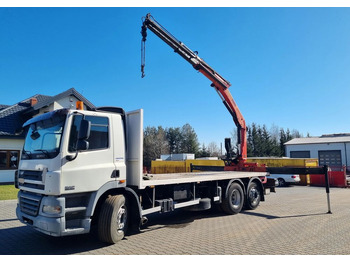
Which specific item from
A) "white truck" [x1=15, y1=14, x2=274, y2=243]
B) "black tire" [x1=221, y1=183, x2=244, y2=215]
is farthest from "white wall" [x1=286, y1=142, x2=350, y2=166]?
"white truck" [x1=15, y1=14, x2=274, y2=243]

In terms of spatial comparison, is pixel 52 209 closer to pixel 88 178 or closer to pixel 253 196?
pixel 88 178

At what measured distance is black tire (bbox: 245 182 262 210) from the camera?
9657 millimetres

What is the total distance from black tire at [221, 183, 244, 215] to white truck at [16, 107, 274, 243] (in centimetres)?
250

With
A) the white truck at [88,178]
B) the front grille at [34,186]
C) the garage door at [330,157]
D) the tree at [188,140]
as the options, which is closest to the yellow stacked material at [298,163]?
the garage door at [330,157]

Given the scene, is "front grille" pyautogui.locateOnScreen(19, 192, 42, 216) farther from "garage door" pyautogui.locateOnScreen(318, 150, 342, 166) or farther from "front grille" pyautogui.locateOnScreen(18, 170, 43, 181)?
"garage door" pyautogui.locateOnScreen(318, 150, 342, 166)

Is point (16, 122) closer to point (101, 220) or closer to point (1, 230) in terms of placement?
point (1, 230)

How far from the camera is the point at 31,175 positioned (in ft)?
18.1

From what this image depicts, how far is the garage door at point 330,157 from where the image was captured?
33.1m

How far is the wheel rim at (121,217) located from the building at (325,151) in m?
33.9

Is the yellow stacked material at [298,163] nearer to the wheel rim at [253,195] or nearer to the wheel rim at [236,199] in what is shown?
the wheel rim at [253,195]

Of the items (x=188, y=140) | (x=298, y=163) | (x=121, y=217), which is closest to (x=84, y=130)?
(x=121, y=217)

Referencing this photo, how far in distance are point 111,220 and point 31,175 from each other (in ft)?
6.26

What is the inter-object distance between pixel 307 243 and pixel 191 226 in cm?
294

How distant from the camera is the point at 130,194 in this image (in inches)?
239
